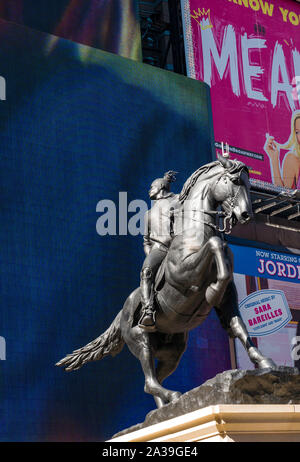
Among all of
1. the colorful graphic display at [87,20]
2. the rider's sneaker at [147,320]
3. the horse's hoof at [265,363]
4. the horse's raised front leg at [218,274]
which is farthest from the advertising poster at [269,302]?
the horse's hoof at [265,363]

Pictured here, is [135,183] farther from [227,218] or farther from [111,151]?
[227,218]

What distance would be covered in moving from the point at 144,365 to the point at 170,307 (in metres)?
0.82

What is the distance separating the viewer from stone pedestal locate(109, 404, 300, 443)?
5859 millimetres

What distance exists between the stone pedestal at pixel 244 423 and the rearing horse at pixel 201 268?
1065mm

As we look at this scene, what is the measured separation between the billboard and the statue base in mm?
9119

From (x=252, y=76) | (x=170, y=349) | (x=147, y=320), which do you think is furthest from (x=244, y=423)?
(x=252, y=76)

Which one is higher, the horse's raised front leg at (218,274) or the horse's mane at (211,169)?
the horse's mane at (211,169)

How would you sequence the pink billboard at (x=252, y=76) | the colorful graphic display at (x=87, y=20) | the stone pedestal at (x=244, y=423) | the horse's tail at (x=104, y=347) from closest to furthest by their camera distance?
1. the stone pedestal at (x=244, y=423)
2. the horse's tail at (x=104, y=347)
3. the colorful graphic display at (x=87, y=20)
4. the pink billboard at (x=252, y=76)

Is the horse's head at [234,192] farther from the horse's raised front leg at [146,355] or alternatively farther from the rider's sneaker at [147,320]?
the horse's raised front leg at [146,355]

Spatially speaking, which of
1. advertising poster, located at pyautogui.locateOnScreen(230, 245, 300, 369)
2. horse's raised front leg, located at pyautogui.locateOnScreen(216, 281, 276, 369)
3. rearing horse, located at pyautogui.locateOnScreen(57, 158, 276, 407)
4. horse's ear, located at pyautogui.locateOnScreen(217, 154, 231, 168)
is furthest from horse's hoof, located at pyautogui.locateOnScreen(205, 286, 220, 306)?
advertising poster, located at pyautogui.locateOnScreen(230, 245, 300, 369)

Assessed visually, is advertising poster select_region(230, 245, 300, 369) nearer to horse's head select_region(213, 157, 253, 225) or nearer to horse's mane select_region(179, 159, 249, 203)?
horse's mane select_region(179, 159, 249, 203)

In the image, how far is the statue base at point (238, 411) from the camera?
5.88 meters

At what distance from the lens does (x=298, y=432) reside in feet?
19.9
